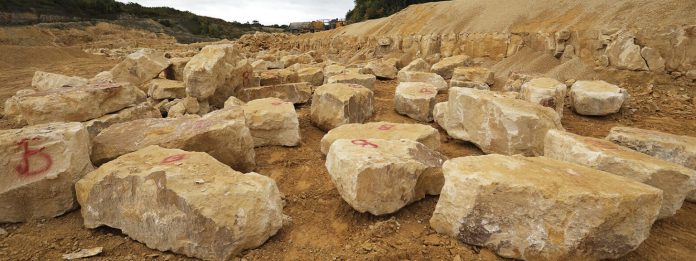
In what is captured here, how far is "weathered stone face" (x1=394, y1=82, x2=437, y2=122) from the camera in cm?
477

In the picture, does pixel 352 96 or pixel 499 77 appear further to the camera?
pixel 499 77

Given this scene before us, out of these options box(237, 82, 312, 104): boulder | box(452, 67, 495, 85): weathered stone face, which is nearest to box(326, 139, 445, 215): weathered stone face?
box(237, 82, 312, 104): boulder

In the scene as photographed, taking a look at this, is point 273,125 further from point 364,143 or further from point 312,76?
point 312,76

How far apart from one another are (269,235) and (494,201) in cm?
129

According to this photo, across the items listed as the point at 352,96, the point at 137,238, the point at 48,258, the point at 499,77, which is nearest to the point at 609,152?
the point at 352,96

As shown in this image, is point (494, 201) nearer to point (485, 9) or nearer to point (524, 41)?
point (524, 41)

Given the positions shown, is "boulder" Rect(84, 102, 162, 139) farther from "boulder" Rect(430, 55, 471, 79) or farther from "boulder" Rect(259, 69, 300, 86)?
"boulder" Rect(430, 55, 471, 79)

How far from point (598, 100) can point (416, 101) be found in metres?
2.35

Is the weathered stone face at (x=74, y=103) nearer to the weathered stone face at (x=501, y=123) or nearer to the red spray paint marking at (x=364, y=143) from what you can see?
the red spray paint marking at (x=364, y=143)

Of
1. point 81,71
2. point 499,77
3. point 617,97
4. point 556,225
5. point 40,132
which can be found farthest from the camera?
point 81,71

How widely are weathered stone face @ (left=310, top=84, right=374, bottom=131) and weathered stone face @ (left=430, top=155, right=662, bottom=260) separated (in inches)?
92.9

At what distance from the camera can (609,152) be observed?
2533 mm

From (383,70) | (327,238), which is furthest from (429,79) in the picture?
(327,238)

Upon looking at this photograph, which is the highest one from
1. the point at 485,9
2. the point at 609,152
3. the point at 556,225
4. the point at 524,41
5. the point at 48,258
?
the point at 485,9
